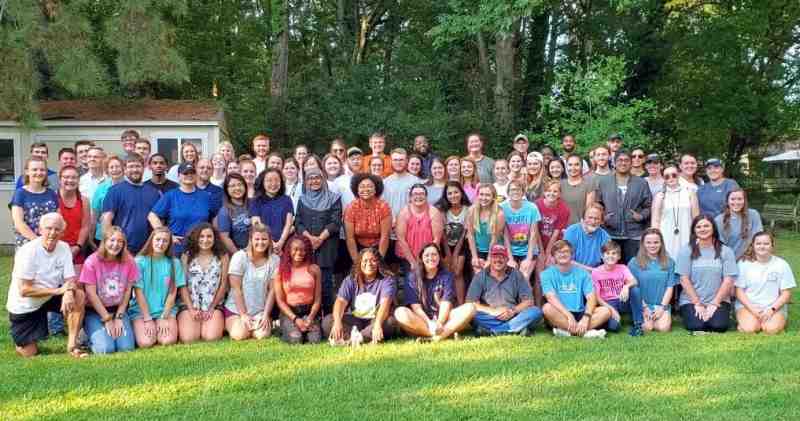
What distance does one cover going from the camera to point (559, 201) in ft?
26.6

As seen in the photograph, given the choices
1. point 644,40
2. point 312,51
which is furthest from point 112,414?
point 312,51

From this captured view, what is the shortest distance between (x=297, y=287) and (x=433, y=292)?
1273 millimetres

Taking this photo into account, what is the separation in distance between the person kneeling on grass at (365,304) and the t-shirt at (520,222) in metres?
1.53

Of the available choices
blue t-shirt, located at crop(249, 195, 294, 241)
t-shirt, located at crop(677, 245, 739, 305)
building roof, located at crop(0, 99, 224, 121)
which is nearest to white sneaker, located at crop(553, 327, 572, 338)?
t-shirt, located at crop(677, 245, 739, 305)

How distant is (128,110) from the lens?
55.1 ft

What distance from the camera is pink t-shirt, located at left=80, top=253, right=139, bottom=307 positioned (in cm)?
670

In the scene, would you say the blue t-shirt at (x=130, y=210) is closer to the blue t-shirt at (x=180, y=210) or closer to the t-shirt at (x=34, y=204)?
the blue t-shirt at (x=180, y=210)

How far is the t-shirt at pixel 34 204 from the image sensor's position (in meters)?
7.08

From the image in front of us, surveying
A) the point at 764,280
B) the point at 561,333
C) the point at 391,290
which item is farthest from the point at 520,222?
the point at 764,280

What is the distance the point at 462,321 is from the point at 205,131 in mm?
10984

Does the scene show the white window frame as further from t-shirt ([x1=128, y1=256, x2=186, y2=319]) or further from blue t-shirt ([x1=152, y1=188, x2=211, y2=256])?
t-shirt ([x1=128, y1=256, x2=186, y2=319])

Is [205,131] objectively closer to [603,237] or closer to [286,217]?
[286,217]

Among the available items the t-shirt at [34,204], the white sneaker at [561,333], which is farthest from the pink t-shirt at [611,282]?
the t-shirt at [34,204]

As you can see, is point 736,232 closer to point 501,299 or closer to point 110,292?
point 501,299
